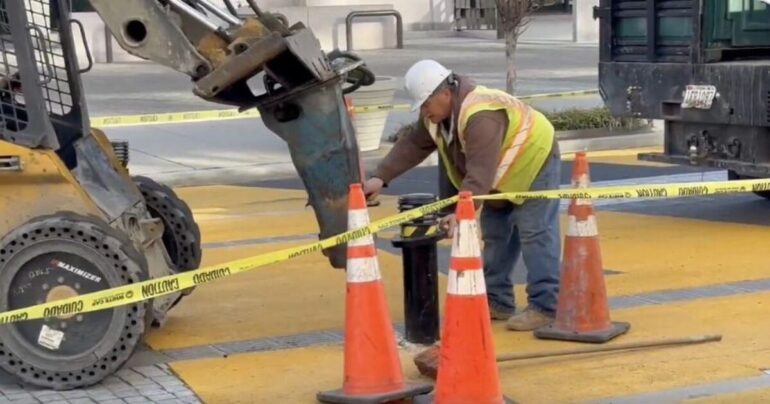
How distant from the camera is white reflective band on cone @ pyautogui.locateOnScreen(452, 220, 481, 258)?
569cm

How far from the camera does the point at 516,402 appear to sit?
609 cm

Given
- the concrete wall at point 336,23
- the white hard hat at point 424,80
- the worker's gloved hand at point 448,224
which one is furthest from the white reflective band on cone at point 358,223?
the concrete wall at point 336,23

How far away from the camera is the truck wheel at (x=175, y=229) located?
25.3ft

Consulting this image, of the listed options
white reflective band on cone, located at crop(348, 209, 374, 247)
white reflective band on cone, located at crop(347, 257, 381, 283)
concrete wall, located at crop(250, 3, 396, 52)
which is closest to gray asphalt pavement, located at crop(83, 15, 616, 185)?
concrete wall, located at crop(250, 3, 396, 52)

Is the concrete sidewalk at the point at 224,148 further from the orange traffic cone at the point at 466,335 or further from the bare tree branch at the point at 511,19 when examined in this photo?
the orange traffic cone at the point at 466,335

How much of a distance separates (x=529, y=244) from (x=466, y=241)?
61.0 inches

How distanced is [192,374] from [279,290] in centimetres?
206

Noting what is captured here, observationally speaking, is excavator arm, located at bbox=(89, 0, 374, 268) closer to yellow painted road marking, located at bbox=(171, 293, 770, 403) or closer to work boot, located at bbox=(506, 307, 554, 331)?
yellow painted road marking, located at bbox=(171, 293, 770, 403)

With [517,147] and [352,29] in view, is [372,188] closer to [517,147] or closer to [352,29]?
[517,147]

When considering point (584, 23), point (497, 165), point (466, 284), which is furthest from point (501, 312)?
point (584, 23)

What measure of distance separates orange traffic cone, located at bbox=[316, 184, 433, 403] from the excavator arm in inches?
26.2

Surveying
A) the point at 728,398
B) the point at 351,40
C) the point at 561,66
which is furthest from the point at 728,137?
the point at 351,40

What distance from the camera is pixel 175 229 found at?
303 inches

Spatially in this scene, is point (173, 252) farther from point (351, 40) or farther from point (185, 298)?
point (351, 40)
